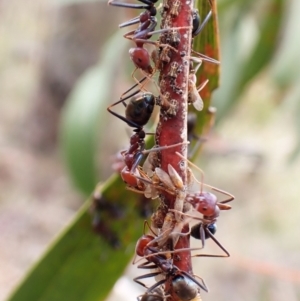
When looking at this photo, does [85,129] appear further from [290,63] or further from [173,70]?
[173,70]

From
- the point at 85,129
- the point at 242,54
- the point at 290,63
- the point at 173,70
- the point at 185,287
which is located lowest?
the point at 185,287

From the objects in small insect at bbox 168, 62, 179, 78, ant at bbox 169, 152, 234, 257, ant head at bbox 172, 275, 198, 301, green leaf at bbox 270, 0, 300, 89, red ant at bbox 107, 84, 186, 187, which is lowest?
ant head at bbox 172, 275, 198, 301

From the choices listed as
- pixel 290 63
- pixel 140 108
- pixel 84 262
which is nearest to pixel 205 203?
pixel 140 108

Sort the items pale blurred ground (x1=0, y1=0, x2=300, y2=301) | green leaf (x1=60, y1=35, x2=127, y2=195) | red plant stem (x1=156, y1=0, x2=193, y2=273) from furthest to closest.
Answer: pale blurred ground (x1=0, y1=0, x2=300, y2=301)
green leaf (x1=60, y1=35, x2=127, y2=195)
red plant stem (x1=156, y1=0, x2=193, y2=273)

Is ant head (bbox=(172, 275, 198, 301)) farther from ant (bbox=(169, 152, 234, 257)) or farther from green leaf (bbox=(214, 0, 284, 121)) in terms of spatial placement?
green leaf (bbox=(214, 0, 284, 121))

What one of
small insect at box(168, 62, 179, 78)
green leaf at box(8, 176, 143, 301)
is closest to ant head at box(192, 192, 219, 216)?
small insect at box(168, 62, 179, 78)

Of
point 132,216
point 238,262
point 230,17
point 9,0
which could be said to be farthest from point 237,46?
point 9,0

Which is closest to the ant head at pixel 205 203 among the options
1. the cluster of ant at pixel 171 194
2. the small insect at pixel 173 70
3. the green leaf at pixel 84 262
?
A: the cluster of ant at pixel 171 194
